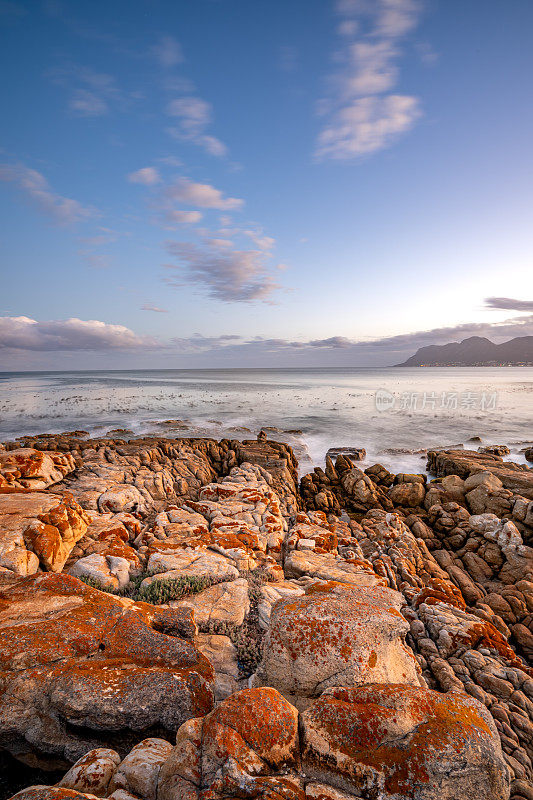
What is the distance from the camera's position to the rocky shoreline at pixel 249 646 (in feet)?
12.1

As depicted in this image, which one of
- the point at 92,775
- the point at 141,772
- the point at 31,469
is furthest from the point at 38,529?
the point at 141,772

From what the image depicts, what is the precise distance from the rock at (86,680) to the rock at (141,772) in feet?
2.26

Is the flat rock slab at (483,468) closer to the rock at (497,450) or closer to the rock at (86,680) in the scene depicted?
the rock at (497,450)

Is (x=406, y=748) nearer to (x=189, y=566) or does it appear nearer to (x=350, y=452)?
(x=189, y=566)

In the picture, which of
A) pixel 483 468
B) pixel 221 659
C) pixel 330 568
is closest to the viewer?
pixel 221 659

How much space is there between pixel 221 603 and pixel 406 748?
570 cm

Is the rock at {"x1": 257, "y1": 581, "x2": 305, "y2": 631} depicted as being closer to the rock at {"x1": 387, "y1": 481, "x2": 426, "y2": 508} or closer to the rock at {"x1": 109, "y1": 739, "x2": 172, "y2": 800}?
the rock at {"x1": 109, "y1": 739, "x2": 172, "y2": 800}

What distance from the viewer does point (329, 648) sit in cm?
563

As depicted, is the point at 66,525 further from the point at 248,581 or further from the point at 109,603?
the point at 248,581

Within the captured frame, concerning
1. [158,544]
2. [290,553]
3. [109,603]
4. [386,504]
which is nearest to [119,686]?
[109,603]

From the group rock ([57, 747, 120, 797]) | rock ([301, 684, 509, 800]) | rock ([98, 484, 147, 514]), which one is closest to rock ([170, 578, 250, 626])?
rock ([57, 747, 120, 797])

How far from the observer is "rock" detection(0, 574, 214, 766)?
470 centimetres

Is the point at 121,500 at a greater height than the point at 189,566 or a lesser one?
greater

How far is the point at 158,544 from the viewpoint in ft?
37.6
